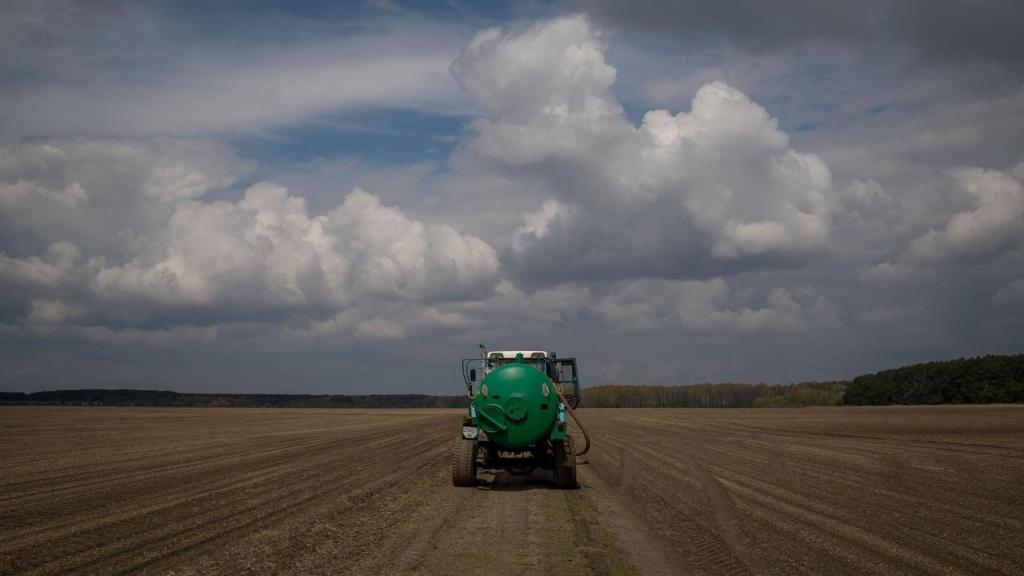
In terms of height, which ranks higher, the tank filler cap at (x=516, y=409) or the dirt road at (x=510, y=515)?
the tank filler cap at (x=516, y=409)

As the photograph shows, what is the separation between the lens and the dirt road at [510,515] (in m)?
9.97

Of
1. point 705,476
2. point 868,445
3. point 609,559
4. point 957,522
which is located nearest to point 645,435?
point 868,445

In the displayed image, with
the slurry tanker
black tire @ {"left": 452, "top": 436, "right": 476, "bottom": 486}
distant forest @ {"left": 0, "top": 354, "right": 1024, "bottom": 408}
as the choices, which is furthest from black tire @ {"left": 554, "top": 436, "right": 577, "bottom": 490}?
distant forest @ {"left": 0, "top": 354, "right": 1024, "bottom": 408}

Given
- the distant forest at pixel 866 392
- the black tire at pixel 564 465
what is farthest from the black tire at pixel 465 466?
the distant forest at pixel 866 392

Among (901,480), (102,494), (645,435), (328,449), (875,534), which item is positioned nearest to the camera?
(875,534)

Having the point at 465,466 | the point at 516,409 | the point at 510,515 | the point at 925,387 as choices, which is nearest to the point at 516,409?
the point at 516,409

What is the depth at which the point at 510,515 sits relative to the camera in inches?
543

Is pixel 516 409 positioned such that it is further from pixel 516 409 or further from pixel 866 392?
pixel 866 392

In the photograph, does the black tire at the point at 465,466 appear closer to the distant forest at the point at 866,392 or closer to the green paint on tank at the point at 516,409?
the green paint on tank at the point at 516,409

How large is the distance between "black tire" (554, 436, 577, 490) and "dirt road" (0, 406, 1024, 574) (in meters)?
0.30

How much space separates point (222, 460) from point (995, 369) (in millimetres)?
88251

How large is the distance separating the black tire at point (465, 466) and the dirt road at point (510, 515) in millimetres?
385

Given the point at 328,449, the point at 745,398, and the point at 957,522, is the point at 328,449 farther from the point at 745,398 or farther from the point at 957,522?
the point at 745,398

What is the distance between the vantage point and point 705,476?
19703 millimetres
